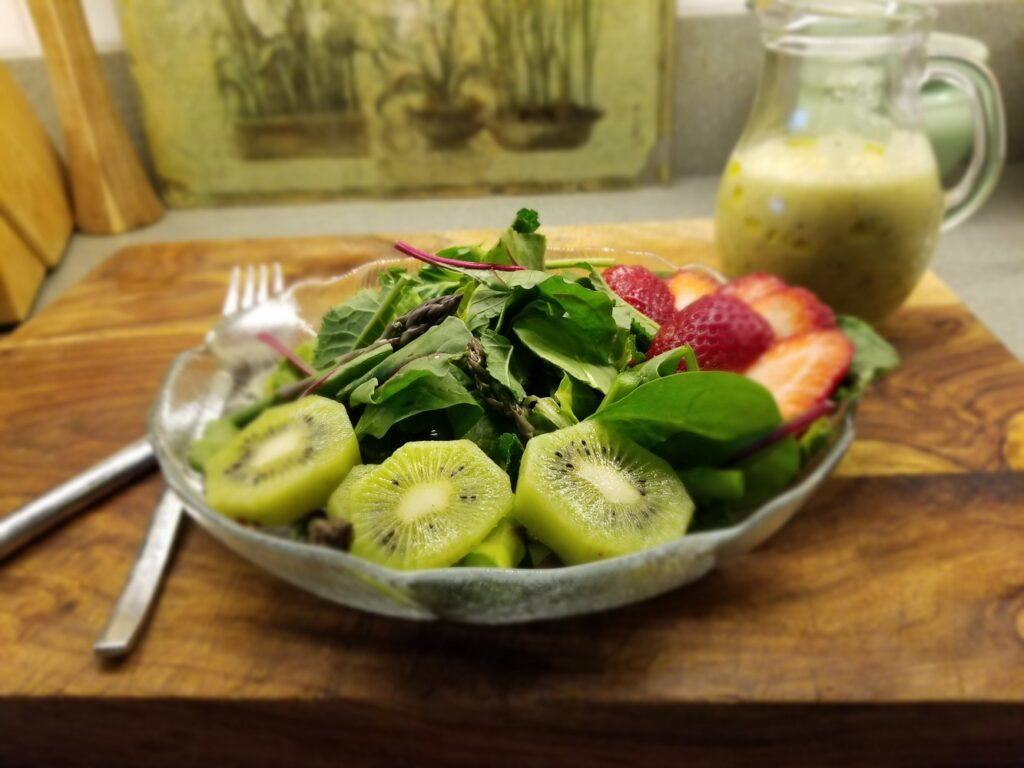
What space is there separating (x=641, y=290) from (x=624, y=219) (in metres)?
0.43

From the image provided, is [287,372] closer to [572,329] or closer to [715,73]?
[572,329]

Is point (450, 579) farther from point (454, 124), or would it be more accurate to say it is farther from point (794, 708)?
point (454, 124)

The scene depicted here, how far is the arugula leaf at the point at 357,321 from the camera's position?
499mm

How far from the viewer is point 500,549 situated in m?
0.41

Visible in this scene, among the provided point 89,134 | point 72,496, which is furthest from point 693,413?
point 89,134

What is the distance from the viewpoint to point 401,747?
446 millimetres

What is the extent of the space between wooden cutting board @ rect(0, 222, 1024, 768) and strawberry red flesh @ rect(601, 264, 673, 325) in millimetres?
45

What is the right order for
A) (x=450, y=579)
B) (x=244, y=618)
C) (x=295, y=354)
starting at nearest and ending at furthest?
(x=450, y=579) → (x=244, y=618) → (x=295, y=354)

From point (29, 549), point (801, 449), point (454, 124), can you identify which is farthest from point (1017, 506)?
point (454, 124)

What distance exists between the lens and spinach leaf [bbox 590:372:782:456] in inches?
16.6

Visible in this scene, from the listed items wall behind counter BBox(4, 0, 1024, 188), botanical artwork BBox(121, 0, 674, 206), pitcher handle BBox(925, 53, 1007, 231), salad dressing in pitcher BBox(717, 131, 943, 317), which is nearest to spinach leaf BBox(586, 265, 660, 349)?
salad dressing in pitcher BBox(717, 131, 943, 317)

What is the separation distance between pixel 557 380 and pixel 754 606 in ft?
0.57

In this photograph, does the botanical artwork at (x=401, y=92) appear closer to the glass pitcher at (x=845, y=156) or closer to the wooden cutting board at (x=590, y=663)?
the glass pitcher at (x=845, y=156)

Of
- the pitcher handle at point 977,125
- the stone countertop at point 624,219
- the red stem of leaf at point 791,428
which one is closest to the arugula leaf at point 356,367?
the red stem of leaf at point 791,428
